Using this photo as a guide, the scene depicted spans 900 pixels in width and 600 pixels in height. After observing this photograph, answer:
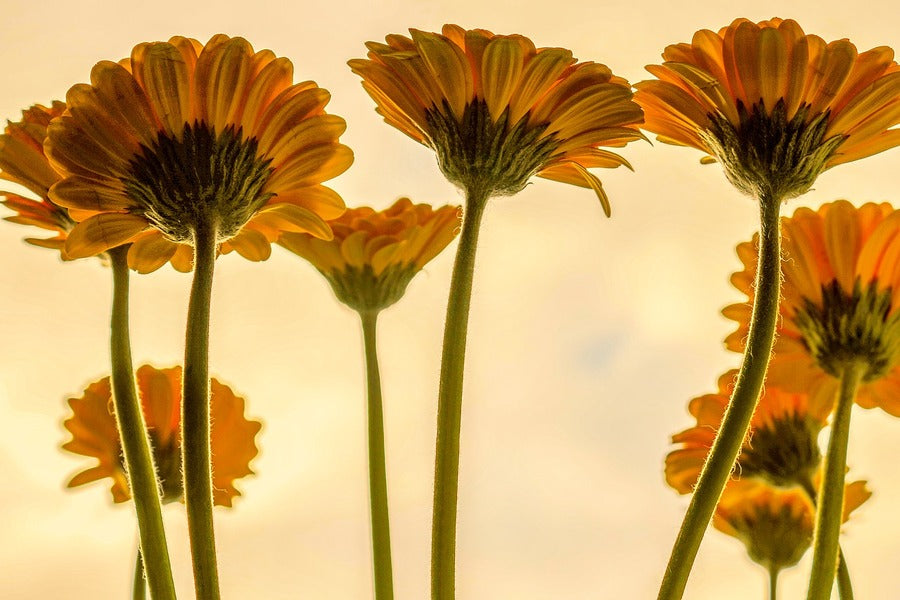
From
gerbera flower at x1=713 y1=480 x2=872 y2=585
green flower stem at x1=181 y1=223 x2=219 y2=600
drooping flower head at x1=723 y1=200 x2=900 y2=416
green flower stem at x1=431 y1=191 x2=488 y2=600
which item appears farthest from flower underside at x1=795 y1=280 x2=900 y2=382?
green flower stem at x1=181 y1=223 x2=219 y2=600

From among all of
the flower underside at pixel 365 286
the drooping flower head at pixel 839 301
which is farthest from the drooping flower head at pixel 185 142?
the drooping flower head at pixel 839 301

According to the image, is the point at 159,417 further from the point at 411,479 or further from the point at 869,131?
the point at 869,131

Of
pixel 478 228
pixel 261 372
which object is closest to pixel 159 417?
pixel 261 372

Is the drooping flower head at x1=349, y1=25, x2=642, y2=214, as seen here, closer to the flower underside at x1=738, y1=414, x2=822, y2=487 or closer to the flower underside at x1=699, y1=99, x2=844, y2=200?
the flower underside at x1=699, y1=99, x2=844, y2=200

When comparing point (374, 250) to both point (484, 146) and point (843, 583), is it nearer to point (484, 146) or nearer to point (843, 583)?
point (484, 146)

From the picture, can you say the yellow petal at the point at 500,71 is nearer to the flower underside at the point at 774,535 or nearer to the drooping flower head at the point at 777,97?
the drooping flower head at the point at 777,97

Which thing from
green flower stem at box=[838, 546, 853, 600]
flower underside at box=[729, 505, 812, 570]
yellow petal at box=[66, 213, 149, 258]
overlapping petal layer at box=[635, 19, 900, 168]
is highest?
overlapping petal layer at box=[635, 19, 900, 168]
